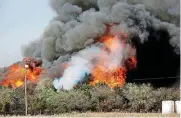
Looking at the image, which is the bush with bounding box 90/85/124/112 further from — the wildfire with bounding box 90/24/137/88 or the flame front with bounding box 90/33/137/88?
the flame front with bounding box 90/33/137/88

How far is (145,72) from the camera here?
70000 millimetres

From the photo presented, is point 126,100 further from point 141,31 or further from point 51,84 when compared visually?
point 141,31

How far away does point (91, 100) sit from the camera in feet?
172

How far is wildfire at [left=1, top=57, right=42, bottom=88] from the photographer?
6806 centimetres

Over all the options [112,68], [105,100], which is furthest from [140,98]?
[112,68]

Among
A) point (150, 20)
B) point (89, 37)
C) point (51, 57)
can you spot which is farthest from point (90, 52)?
point (150, 20)

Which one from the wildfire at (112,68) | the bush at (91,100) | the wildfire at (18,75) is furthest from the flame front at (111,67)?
the wildfire at (18,75)

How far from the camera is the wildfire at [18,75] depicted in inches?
2680

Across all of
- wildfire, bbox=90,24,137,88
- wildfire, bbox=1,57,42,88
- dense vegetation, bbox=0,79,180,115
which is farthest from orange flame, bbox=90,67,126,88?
wildfire, bbox=1,57,42,88

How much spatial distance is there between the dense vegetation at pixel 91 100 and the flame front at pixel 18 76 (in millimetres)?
12791

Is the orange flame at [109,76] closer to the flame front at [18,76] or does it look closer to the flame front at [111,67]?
the flame front at [111,67]

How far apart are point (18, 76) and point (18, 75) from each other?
0.36 metres

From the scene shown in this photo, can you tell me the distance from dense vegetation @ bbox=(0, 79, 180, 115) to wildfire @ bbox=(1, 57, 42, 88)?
42.0 feet

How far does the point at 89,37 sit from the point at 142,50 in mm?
10800
